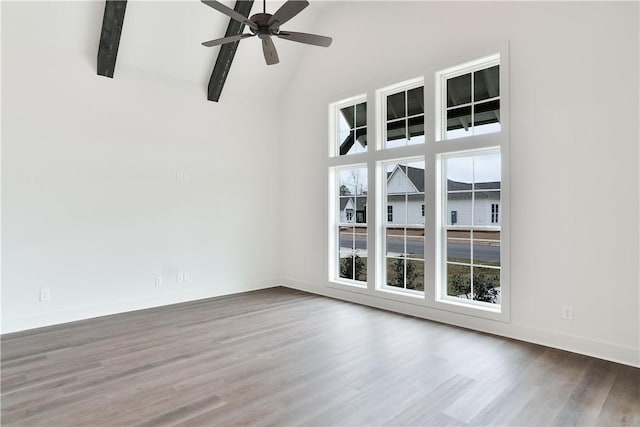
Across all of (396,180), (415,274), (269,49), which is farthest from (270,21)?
(415,274)

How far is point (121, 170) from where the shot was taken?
4875 millimetres

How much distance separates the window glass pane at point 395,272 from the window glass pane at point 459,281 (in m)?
0.66

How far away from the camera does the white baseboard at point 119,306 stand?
415 cm

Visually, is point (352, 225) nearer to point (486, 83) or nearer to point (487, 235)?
point (487, 235)

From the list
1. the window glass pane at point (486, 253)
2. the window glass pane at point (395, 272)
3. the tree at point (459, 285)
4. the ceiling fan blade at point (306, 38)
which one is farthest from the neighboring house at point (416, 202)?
the ceiling fan blade at point (306, 38)

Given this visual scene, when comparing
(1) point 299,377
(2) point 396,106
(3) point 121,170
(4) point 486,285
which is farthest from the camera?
(2) point 396,106

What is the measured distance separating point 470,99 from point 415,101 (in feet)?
2.39

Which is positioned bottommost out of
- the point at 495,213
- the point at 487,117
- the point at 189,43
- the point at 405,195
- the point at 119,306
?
the point at 119,306

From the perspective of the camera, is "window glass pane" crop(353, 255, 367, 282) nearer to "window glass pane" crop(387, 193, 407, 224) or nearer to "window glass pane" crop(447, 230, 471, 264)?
"window glass pane" crop(387, 193, 407, 224)

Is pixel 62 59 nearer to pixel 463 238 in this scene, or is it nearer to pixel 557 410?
pixel 463 238

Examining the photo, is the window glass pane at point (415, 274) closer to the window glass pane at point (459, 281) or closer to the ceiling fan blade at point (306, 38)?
the window glass pane at point (459, 281)

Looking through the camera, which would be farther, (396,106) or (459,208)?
(396,106)

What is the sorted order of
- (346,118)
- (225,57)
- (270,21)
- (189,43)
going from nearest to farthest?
(270,21), (189,43), (225,57), (346,118)

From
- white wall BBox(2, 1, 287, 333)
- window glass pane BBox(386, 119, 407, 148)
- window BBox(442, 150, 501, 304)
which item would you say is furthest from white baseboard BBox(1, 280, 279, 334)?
window BBox(442, 150, 501, 304)
